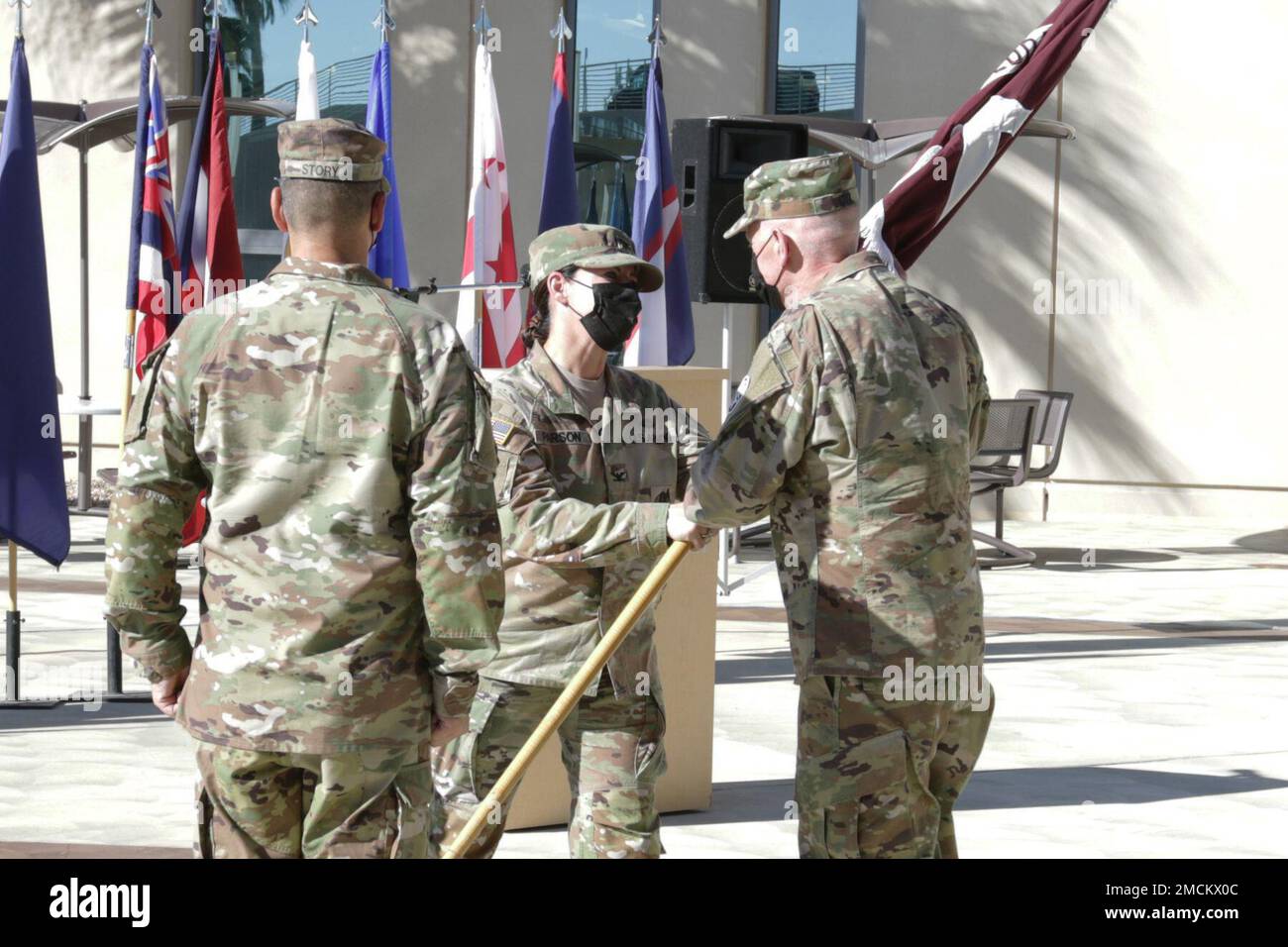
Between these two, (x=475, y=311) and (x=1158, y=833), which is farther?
(x=475, y=311)

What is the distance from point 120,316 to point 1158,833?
14.6 metres

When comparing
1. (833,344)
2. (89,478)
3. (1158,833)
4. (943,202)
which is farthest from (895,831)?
(89,478)

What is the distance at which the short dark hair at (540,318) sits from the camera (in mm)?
4469

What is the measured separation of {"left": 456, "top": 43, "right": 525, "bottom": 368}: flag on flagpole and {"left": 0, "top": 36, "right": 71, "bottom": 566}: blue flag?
4.46 metres

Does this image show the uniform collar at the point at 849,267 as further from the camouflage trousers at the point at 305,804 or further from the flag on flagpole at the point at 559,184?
the flag on flagpole at the point at 559,184

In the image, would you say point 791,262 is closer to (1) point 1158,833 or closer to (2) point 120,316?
(1) point 1158,833

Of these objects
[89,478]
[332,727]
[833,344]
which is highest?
[833,344]

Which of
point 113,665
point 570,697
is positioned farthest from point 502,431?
point 113,665

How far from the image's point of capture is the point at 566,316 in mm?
4426

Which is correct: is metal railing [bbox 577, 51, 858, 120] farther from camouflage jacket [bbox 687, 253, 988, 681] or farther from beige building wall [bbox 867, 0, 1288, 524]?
camouflage jacket [bbox 687, 253, 988, 681]

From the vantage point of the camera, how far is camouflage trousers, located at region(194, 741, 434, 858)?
10.7ft

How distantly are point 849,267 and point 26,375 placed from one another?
4.90 m

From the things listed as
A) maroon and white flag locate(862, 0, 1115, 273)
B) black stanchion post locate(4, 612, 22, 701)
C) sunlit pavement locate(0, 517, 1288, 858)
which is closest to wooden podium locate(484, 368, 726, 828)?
sunlit pavement locate(0, 517, 1288, 858)

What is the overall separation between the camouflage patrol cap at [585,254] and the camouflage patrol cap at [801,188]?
Result: 442 millimetres
